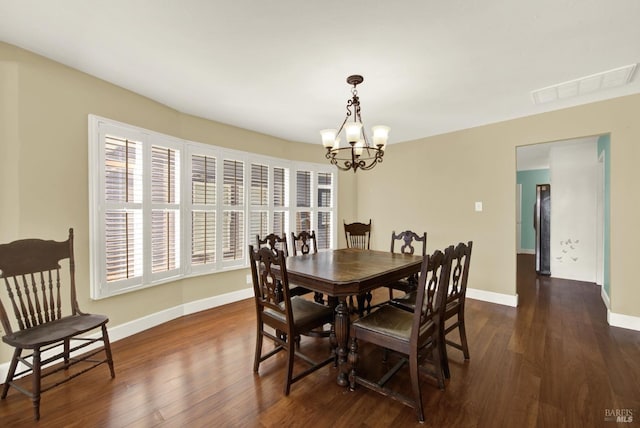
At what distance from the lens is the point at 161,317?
3039mm

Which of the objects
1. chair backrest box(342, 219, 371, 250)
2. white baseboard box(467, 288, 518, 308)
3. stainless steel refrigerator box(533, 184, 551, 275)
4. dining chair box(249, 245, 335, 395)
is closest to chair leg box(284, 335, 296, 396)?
dining chair box(249, 245, 335, 395)

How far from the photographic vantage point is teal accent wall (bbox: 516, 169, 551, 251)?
725cm

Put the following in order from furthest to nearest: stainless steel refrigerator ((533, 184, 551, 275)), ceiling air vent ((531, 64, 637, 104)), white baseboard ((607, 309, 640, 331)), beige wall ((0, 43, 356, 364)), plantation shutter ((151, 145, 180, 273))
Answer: stainless steel refrigerator ((533, 184, 551, 275)) → plantation shutter ((151, 145, 180, 273)) → white baseboard ((607, 309, 640, 331)) → ceiling air vent ((531, 64, 637, 104)) → beige wall ((0, 43, 356, 364))

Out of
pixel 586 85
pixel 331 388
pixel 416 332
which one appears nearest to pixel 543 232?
pixel 586 85

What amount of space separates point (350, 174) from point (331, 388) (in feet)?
12.7

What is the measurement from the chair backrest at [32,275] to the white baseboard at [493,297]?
4469 millimetres

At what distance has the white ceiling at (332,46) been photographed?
5.32 ft

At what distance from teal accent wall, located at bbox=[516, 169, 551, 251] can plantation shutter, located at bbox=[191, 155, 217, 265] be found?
7974 mm

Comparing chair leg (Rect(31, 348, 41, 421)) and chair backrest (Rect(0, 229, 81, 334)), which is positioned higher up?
chair backrest (Rect(0, 229, 81, 334))

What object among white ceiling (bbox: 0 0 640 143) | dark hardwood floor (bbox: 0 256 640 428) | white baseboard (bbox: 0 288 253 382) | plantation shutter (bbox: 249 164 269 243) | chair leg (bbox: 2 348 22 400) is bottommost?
dark hardwood floor (bbox: 0 256 640 428)

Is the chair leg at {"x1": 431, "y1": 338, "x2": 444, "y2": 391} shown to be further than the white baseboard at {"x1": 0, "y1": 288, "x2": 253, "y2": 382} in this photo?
No

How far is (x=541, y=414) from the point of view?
1665 mm

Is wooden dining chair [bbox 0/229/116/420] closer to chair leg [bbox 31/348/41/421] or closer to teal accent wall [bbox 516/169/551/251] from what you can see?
chair leg [bbox 31/348/41/421]

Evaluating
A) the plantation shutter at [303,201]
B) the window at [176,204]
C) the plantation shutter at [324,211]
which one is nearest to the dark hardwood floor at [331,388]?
the window at [176,204]
